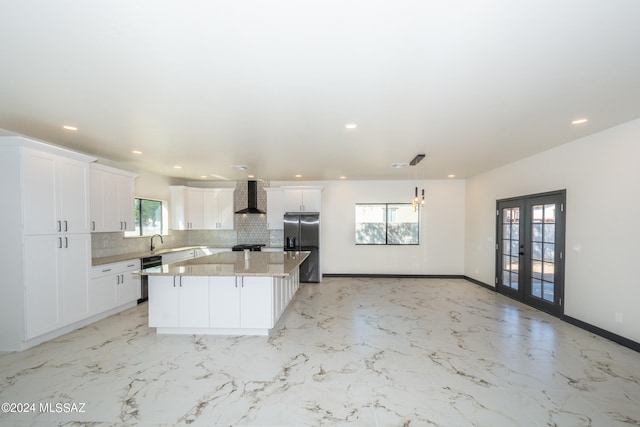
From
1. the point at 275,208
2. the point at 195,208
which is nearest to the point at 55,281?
the point at 195,208

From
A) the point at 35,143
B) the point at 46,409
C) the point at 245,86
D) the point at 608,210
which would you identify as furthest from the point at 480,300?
the point at 35,143

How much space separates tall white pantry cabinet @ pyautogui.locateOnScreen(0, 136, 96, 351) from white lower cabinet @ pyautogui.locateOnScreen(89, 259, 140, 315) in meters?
0.18

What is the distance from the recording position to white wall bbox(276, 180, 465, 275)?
726 cm

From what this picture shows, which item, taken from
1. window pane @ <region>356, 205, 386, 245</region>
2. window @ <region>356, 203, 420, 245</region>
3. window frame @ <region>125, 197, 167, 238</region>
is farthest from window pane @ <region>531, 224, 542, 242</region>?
A: window frame @ <region>125, 197, 167, 238</region>

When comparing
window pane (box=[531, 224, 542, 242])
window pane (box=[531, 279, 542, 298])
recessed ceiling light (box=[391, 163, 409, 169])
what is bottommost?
window pane (box=[531, 279, 542, 298])

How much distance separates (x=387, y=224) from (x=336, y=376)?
203 inches

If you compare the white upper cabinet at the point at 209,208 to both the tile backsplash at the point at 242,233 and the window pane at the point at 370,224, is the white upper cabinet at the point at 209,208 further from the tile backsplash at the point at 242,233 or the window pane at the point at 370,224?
the window pane at the point at 370,224

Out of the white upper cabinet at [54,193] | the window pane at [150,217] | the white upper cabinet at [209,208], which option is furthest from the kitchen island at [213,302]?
the white upper cabinet at [209,208]

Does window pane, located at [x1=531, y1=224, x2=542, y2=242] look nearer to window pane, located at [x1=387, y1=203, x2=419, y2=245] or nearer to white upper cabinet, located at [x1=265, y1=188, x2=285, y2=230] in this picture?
window pane, located at [x1=387, y1=203, x2=419, y2=245]

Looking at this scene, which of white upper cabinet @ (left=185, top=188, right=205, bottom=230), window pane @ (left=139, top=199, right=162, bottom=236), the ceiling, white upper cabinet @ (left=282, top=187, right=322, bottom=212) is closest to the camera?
the ceiling

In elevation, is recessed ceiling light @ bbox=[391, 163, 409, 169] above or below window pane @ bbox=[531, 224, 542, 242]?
above

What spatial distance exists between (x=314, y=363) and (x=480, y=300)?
393 cm

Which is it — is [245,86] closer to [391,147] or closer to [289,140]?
[289,140]

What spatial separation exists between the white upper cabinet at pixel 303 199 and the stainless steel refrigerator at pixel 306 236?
193 millimetres
